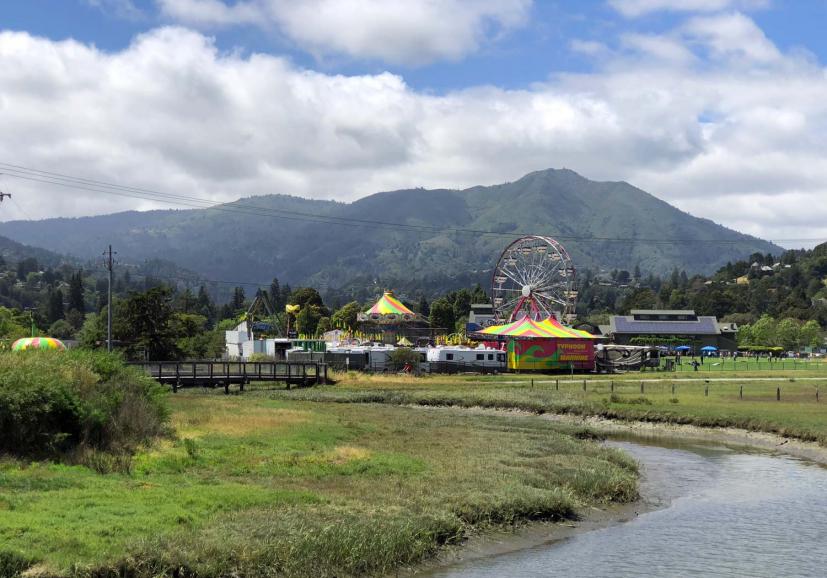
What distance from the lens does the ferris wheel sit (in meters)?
126

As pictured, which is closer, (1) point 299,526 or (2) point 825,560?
(1) point 299,526

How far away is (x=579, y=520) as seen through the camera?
28125 millimetres

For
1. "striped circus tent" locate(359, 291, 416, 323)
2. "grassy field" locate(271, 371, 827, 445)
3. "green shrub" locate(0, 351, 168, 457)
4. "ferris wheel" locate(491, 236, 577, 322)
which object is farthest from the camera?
"ferris wheel" locate(491, 236, 577, 322)

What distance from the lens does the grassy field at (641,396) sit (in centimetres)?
5262

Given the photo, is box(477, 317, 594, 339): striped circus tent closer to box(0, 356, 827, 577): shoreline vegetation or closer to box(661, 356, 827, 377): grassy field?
box(661, 356, 827, 377): grassy field

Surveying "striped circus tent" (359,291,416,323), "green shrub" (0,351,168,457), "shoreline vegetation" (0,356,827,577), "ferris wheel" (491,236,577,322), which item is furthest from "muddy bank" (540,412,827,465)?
"ferris wheel" (491,236,577,322)

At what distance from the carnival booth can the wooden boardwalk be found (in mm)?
24841

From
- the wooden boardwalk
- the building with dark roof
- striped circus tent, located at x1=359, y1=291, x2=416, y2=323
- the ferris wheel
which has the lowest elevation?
the wooden boardwalk

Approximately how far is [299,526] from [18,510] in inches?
259

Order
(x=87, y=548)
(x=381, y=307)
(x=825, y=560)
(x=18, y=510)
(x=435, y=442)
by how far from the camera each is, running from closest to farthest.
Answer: (x=87, y=548) < (x=18, y=510) < (x=825, y=560) < (x=435, y=442) < (x=381, y=307)

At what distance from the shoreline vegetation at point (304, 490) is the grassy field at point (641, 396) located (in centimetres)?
53

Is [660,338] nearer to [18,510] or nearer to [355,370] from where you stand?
[355,370]

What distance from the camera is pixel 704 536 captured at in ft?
86.1

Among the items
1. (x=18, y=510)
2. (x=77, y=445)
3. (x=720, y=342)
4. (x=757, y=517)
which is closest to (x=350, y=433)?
(x=77, y=445)
